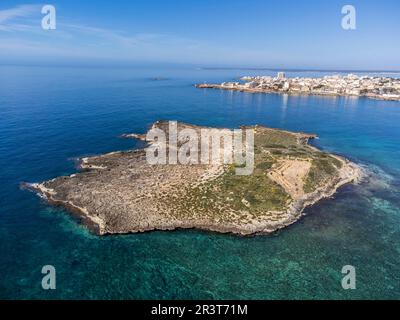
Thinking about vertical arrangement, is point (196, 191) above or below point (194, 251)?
above

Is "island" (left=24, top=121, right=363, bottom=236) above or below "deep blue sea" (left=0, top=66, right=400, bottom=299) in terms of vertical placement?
above

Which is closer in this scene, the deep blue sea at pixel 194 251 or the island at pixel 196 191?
the deep blue sea at pixel 194 251

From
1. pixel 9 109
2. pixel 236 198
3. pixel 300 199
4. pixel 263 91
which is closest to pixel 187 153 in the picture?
pixel 236 198

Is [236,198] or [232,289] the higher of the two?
[236,198]

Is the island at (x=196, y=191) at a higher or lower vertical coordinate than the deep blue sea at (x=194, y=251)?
higher

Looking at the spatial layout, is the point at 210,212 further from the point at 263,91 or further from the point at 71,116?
the point at 263,91

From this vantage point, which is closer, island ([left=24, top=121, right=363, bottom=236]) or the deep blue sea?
the deep blue sea

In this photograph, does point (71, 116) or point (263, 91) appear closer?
point (71, 116)

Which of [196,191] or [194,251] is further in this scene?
[196,191]
